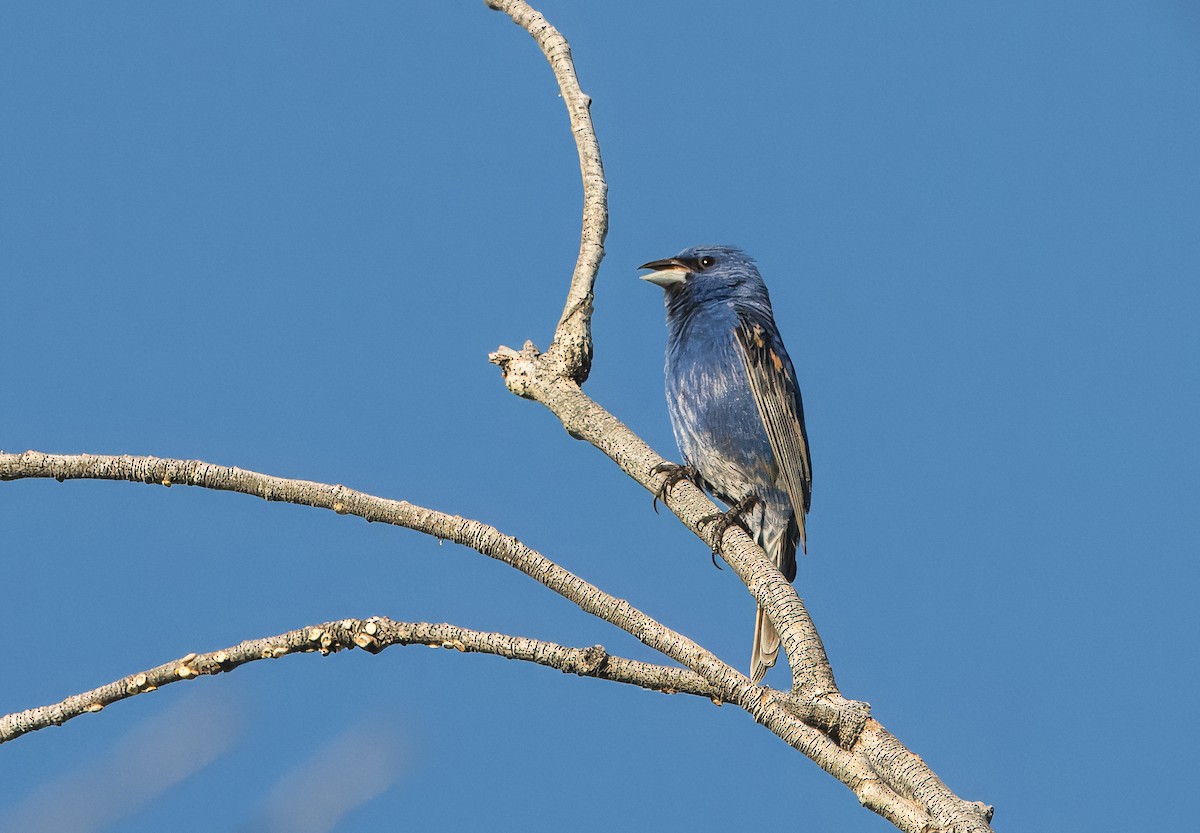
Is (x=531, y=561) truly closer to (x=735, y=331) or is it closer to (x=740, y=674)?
(x=740, y=674)

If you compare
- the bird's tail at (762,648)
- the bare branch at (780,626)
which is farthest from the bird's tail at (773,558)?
the bare branch at (780,626)

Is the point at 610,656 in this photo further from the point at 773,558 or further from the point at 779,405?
the point at 773,558

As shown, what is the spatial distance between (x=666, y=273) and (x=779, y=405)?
3.95 ft

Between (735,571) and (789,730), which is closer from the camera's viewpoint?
(789,730)

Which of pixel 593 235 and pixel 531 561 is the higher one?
pixel 593 235

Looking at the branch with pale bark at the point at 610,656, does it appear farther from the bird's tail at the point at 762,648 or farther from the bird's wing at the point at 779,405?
the bird's wing at the point at 779,405

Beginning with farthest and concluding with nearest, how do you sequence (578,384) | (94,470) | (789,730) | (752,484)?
(752,484)
(578,384)
(94,470)
(789,730)

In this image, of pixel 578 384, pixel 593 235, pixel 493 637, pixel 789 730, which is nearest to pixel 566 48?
pixel 593 235

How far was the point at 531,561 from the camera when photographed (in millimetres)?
3809

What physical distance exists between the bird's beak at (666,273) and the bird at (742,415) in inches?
7.2

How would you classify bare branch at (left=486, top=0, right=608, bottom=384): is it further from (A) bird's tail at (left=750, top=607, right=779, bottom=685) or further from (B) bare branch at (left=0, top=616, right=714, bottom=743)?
(A) bird's tail at (left=750, top=607, right=779, bottom=685)

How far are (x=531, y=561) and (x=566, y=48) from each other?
2.36m

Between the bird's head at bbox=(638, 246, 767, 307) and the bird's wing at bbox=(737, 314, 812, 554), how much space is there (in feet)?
1.07

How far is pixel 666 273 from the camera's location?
7.90 meters
